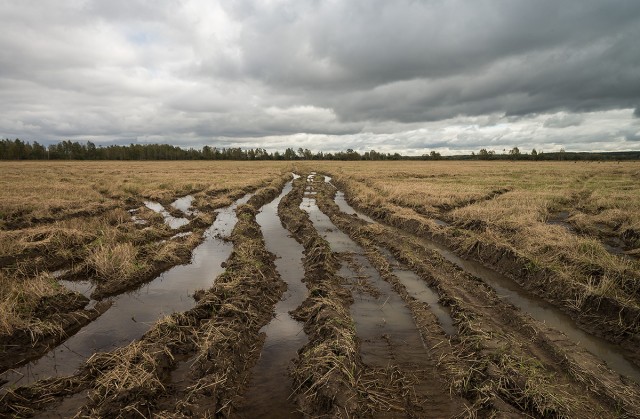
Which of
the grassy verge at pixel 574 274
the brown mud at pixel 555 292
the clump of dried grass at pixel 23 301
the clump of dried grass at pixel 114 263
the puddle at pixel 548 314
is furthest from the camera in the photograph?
the clump of dried grass at pixel 114 263

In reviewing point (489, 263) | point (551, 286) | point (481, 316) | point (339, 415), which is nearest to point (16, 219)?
point (339, 415)

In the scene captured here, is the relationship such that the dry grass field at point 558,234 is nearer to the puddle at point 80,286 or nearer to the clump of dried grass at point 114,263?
the clump of dried grass at point 114,263

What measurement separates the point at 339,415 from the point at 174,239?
41.4 ft

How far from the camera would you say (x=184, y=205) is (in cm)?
2511

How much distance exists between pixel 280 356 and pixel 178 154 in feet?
522

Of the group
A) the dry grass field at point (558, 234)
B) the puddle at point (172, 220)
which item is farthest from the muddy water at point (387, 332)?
the puddle at point (172, 220)

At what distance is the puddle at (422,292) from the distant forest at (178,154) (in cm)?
14925

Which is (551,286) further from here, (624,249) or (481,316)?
(624,249)

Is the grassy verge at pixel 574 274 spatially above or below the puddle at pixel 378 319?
above

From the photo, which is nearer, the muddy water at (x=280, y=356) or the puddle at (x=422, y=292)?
the muddy water at (x=280, y=356)

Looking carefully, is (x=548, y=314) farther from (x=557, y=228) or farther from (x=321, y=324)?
(x=557, y=228)

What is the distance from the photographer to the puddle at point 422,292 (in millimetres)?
8084

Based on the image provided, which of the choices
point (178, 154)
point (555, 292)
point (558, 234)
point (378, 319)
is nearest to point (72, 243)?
point (378, 319)

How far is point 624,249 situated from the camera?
1356cm
